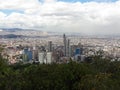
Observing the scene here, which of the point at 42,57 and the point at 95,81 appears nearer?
the point at 95,81

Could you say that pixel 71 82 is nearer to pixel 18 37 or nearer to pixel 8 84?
pixel 8 84

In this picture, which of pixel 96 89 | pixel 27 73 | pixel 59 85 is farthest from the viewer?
pixel 27 73

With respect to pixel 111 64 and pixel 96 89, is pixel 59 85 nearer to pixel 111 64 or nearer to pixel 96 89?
pixel 96 89

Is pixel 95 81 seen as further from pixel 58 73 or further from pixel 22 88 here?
pixel 22 88

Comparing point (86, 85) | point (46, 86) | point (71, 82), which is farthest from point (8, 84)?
point (86, 85)

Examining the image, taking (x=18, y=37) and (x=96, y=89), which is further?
(x=18, y=37)

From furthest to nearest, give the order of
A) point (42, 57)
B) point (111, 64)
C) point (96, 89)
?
1. point (42, 57)
2. point (111, 64)
3. point (96, 89)

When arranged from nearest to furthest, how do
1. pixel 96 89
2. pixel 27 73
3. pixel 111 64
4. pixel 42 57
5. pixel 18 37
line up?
1. pixel 96 89
2. pixel 27 73
3. pixel 111 64
4. pixel 42 57
5. pixel 18 37

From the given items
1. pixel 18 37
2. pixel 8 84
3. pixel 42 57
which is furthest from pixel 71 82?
pixel 18 37

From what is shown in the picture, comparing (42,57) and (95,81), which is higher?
(95,81)

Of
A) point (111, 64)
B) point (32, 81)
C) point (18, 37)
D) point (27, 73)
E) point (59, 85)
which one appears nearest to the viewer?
point (59, 85)
